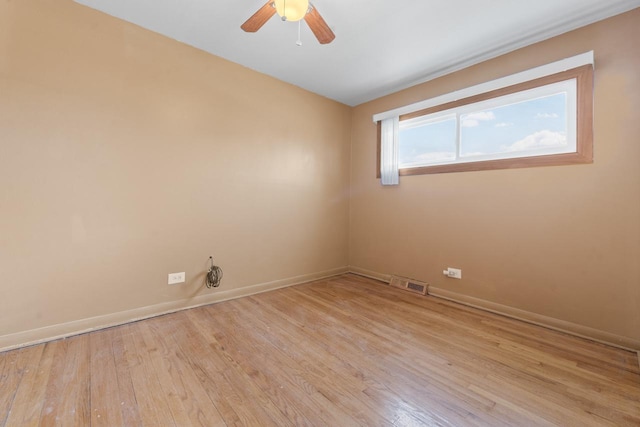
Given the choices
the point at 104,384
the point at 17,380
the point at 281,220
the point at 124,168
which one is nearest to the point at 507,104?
the point at 281,220

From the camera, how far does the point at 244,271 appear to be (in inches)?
121

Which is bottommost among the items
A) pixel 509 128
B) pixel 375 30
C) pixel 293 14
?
pixel 509 128

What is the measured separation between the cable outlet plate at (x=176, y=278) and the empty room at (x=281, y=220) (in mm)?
18

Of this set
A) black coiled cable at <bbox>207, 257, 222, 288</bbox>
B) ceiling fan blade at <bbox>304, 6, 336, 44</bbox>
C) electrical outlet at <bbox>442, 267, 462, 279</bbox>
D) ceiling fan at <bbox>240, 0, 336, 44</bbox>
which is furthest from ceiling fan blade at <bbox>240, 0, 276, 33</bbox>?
electrical outlet at <bbox>442, 267, 462, 279</bbox>

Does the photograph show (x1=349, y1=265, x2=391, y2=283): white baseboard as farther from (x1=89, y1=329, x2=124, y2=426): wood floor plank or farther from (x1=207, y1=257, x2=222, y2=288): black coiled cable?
(x1=89, y1=329, x2=124, y2=426): wood floor plank

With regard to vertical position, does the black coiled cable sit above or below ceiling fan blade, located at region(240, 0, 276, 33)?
below

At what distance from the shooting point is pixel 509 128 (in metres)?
2.65

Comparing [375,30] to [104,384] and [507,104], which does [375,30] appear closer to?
[507,104]

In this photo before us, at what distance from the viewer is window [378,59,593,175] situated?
2.26 metres

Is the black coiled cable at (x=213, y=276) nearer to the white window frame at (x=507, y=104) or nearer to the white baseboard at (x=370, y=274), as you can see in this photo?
the white baseboard at (x=370, y=274)

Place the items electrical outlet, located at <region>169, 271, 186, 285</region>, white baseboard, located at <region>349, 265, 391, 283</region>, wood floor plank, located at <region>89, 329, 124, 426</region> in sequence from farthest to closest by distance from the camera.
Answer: white baseboard, located at <region>349, 265, 391, 283</region> < electrical outlet, located at <region>169, 271, 186, 285</region> < wood floor plank, located at <region>89, 329, 124, 426</region>

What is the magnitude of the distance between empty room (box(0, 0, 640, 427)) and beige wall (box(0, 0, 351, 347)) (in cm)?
→ 2

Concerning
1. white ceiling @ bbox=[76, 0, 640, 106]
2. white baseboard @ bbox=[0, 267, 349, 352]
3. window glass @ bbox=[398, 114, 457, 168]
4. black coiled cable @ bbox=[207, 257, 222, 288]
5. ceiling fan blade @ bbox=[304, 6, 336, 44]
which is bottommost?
white baseboard @ bbox=[0, 267, 349, 352]

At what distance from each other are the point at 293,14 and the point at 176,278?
249 centimetres
